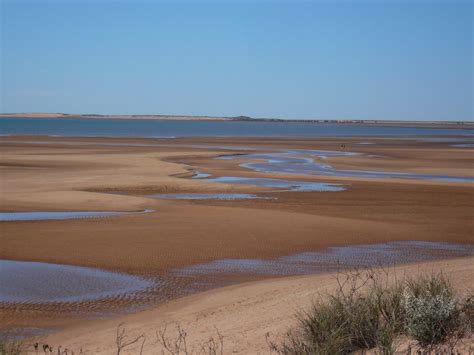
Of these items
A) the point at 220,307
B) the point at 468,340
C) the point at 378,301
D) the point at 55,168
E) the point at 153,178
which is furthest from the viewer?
the point at 55,168

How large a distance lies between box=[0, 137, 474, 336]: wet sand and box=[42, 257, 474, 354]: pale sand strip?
3.03 feet

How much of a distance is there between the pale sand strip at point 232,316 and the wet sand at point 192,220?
36.3 inches

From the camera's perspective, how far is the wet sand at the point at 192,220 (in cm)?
1332

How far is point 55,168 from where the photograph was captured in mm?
31500

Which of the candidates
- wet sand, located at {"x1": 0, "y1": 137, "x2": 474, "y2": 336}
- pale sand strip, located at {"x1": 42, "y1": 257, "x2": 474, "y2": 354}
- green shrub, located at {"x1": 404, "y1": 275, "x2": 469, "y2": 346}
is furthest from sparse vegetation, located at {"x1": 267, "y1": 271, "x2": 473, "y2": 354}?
wet sand, located at {"x1": 0, "y1": 137, "x2": 474, "y2": 336}

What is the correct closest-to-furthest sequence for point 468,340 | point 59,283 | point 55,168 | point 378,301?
point 468,340 < point 378,301 < point 59,283 < point 55,168

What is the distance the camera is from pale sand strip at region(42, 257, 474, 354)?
7.49 m

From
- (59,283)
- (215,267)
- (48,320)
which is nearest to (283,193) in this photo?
(215,267)

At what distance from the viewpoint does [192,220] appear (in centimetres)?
1717

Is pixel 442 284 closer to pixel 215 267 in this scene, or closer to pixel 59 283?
pixel 215 267

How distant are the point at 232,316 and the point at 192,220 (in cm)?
879

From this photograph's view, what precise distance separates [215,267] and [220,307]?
3304 millimetres

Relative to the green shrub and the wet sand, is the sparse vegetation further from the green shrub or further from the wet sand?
the wet sand

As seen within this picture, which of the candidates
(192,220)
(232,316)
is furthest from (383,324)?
(192,220)
